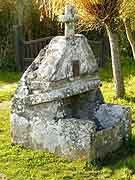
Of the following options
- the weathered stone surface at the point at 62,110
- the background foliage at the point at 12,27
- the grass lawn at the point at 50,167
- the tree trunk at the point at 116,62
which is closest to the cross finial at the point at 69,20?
the weathered stone surface at the point at 62,110

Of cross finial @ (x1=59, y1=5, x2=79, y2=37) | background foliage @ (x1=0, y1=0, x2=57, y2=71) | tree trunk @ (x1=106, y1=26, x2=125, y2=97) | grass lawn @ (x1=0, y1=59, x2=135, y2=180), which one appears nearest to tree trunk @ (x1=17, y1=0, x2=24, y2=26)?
background foliage @ (x1=0, y1=0, x2=57, y2=71)

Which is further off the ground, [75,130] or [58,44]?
[58,44]

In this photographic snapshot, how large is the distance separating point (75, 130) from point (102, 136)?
15.7 inches

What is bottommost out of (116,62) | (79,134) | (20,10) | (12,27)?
(79,134)

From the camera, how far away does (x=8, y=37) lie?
16719 mm

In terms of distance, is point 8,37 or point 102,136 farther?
point 8,37

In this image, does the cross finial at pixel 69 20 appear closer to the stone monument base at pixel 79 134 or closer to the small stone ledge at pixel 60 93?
the small stone ledge at pixel 60 93

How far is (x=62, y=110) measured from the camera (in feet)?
24.6

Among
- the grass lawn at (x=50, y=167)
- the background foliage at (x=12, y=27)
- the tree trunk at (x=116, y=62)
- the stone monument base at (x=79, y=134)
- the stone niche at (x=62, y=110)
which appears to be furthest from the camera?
the background foliage at (x=12, y=27)

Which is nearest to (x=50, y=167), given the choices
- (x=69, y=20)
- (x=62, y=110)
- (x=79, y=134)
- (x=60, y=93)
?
(x=79, y=134)

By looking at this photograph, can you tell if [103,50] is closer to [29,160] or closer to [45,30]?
[45,30]

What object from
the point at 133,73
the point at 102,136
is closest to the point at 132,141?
the point at 102,136

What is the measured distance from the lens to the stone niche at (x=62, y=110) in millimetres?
7191

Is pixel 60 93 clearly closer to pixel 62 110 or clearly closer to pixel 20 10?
pixel 62 110
